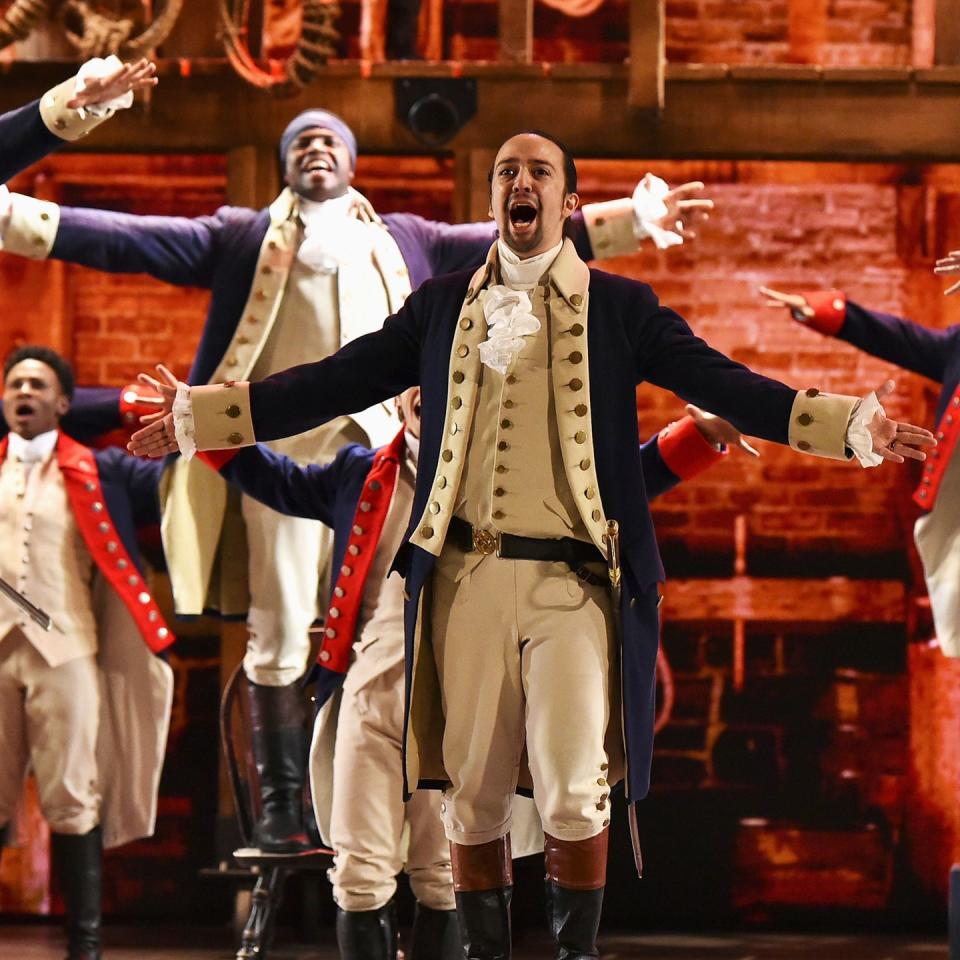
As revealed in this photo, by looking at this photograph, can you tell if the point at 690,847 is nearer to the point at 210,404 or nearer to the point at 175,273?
the point at 175,273

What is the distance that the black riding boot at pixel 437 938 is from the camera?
3.79m

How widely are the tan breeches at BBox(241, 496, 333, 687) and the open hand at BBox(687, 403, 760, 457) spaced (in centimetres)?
136

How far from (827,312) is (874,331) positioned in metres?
0.15

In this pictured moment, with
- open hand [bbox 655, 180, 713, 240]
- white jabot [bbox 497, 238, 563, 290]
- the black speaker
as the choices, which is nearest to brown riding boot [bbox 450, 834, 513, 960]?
white jabot [bbox 497, 238, 563, 290]

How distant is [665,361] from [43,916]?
3351mm

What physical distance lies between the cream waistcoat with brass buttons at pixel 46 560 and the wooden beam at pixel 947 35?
2885 millimetres

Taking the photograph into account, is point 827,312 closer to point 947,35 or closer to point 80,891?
point 947,35

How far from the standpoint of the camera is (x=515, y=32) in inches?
204

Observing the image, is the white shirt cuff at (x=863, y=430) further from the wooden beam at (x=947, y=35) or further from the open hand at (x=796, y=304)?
the wooden beam at (x=947, y=35)

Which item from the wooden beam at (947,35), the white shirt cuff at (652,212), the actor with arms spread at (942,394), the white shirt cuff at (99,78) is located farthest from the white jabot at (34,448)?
the wooden beam at (947,35)

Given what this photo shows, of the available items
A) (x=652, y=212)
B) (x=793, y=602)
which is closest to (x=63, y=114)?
(x=652, y=212)

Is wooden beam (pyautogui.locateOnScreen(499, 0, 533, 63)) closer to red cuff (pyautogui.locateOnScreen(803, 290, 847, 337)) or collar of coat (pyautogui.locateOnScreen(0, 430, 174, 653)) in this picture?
red cuff (pyautogui.locateOnScreen(803, 290, 847, 337))

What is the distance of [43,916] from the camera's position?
17.7 ft

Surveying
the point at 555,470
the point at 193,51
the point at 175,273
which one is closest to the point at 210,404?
the point at 555,470
